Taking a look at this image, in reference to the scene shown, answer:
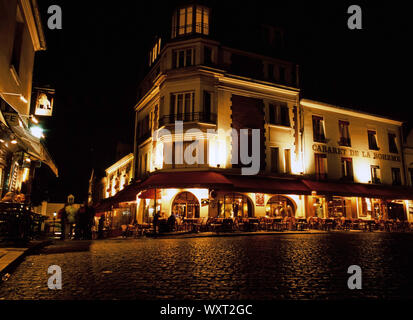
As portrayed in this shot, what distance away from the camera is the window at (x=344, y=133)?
82.6ft

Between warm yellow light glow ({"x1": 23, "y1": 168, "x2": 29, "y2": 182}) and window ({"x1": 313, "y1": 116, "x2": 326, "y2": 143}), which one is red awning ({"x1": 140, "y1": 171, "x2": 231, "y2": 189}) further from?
window ({"x1": 313, "y1": 116, "x2": 326, "y2": 143})

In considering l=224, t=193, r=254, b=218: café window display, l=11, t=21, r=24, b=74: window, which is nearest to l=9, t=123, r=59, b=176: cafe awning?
l=11, t=21, r=24, b=74: window

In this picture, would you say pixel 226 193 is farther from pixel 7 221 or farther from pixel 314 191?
pixel 7 221

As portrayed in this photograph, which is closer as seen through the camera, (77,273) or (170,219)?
(77,273)

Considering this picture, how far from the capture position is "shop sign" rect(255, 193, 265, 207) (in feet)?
68.9

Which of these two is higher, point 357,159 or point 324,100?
point 324,100

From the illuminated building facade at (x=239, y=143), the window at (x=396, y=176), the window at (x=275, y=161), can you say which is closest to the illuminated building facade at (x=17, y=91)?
the illuminated building facade at (x=239, y=143)

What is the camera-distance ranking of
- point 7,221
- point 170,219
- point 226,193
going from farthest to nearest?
point 226,193
point 170,219
point 7,221

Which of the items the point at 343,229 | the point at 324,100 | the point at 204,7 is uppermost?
the point at 204,7

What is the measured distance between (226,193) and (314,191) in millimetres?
6111

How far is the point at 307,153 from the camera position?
23438 mm

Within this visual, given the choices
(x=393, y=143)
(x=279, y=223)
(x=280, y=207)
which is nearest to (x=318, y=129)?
(x=280, y=207)

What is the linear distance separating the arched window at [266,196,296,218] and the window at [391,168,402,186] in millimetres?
11129
